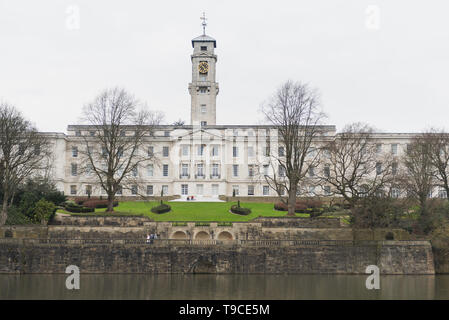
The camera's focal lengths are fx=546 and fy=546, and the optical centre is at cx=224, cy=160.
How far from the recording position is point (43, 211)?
1763 inches

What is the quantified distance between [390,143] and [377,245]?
3874 centimetres

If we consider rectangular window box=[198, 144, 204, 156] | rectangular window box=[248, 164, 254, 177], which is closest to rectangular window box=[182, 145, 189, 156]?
rectangular window box=[198, 144, 204, 156]

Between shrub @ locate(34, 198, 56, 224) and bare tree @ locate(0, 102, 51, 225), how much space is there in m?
2.36

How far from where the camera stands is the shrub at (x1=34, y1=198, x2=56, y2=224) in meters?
44.6

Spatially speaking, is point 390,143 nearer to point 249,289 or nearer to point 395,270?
point 395,270

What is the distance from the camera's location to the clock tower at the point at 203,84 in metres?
78.4

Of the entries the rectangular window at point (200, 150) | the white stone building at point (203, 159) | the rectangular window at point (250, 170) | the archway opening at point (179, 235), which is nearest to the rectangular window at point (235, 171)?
the white stone building at point (203, 159)

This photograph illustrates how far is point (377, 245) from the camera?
3934 centimetres

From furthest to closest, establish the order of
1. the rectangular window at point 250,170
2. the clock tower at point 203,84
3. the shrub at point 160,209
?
the clock tower at point 203,84
the rectangular window at point 250,170
the shrub at point 160,209

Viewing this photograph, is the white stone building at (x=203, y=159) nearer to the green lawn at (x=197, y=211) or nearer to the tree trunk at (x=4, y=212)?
the green lawn at (x=197, y=211)

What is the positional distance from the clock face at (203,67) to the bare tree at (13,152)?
34518 millimetres

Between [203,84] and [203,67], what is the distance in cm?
246

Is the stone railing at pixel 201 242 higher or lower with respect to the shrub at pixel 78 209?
lower
